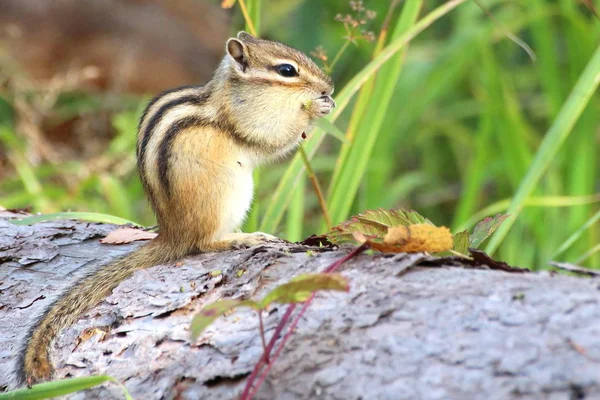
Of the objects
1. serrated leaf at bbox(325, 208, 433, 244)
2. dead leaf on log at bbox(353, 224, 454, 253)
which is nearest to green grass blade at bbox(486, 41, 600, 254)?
serrated leaf at bbox(325, 208, 433, 244)

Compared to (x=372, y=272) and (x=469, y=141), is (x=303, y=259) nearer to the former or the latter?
(x=372, y=272)

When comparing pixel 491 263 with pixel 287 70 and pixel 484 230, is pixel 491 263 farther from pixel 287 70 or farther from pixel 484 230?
pixel 287 70

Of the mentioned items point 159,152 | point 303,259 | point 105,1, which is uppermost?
point 105,1

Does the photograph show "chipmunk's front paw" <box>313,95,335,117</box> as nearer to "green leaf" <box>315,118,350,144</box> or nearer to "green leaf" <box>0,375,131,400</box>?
"green leaf" <box>315,118,350,144</box>

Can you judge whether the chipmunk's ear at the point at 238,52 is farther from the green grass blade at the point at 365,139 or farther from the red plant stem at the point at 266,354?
the red plant stem at the point at 266,354

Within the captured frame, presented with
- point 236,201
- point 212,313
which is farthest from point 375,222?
point 236,201

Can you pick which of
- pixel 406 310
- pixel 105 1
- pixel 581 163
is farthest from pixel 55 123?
pixel 406 310
